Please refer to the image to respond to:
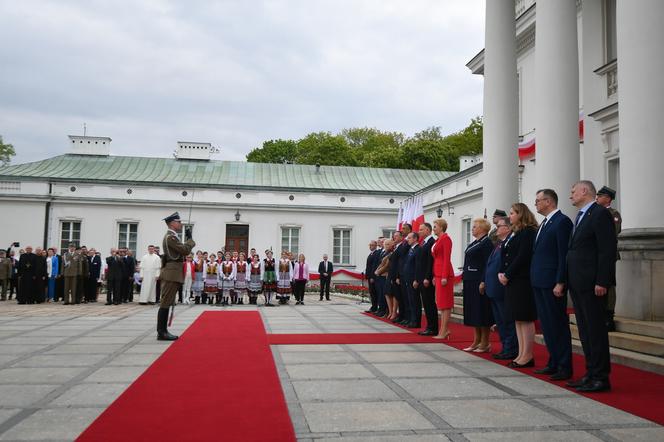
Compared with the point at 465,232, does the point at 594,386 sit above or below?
below

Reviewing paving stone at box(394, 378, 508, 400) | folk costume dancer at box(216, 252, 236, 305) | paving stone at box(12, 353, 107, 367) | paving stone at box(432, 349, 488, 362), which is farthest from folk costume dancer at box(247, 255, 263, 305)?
paving stone at box(394, 378, 508, 400)

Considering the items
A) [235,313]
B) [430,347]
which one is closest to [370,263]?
[235,313]

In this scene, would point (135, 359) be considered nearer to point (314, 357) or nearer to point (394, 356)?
point (314, 357)

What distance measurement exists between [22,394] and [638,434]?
508 cm

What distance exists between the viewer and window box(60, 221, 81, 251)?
98.1 feet

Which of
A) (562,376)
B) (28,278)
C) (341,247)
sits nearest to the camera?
(562,376)

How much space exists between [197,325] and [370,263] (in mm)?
5085

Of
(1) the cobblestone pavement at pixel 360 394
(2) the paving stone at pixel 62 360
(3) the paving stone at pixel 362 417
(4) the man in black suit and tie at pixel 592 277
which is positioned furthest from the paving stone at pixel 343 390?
(2) the paving stone at pixel 62 360

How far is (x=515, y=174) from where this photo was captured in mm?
11578

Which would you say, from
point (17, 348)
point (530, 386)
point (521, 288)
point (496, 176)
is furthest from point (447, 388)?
point (496, 176)

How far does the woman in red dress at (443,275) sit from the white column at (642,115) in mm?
2631

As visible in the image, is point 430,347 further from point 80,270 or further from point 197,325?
point 80,270

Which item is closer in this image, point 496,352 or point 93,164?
point 496,352

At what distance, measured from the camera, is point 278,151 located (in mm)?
55375
